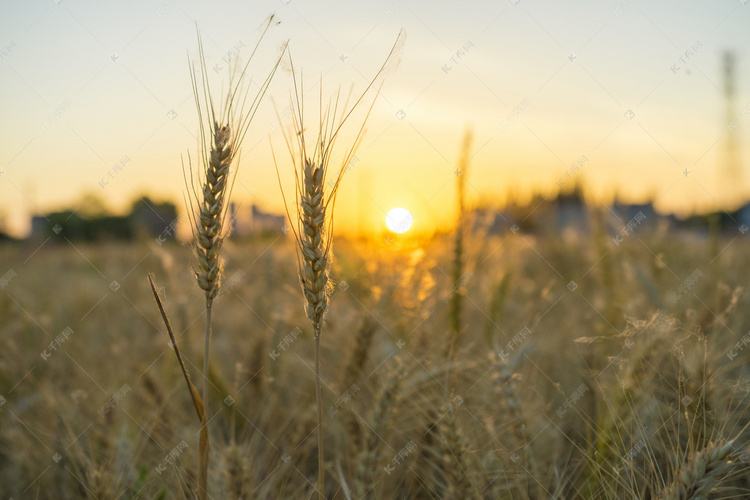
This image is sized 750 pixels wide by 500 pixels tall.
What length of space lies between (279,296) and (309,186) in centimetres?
310

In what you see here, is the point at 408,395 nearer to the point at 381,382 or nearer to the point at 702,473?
the point at 381,382

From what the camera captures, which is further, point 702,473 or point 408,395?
point 408,395

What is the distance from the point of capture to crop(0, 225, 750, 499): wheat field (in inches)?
62.7

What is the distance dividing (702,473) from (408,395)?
1.06 meters

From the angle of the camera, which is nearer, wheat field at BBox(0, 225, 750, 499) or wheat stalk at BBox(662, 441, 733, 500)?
wheat stalk at BBox(662, 441, 733, 500)

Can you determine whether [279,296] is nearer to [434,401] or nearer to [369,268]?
[369,268]

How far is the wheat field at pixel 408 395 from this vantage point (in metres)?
1.59

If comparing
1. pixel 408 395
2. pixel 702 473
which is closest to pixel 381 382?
pixel 408 395

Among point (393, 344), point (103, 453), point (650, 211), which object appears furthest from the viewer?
point (650, 211)

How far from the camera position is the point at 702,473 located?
111 centimetres

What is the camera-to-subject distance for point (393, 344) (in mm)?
2641

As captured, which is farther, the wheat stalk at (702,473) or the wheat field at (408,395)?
the wheat field at (408,395)

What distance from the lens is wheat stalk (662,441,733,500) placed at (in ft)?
3.54

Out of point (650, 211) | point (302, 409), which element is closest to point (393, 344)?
point (302, 409)
